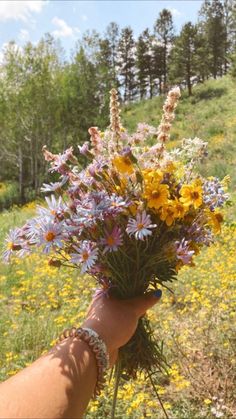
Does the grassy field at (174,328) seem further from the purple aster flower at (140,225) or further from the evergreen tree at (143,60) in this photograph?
the evergreen tree at (143,60)

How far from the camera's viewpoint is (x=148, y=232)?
4.74 feet

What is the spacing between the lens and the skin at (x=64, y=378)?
111cm

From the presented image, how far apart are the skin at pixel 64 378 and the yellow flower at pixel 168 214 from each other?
0.37 m

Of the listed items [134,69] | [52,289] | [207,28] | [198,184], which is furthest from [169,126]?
[134,69]

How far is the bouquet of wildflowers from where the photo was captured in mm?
1507

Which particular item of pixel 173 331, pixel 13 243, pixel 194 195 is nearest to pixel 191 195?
pixel 194 195

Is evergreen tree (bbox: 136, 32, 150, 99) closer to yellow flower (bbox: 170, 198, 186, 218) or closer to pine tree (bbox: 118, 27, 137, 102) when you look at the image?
pine tree (bbox: 118, 27, 137, 102)

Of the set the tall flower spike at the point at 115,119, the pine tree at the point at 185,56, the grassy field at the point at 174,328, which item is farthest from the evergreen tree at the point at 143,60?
the tall flower spike at the point at 115,119

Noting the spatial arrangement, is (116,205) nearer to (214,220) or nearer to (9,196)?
(214,220)

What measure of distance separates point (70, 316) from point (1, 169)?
24182 millimetres

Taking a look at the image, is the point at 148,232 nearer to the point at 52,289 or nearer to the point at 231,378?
the point at 231,378

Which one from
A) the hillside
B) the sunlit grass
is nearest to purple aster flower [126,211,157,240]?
the sunlit grass

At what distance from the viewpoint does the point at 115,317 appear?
1.56 metres

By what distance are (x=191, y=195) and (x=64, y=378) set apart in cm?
72
